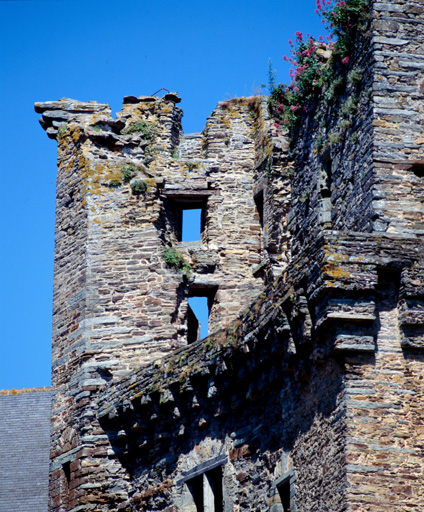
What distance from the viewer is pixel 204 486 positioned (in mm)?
18609

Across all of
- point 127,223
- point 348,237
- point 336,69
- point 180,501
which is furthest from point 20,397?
point 348,237

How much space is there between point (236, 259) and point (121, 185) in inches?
94.4

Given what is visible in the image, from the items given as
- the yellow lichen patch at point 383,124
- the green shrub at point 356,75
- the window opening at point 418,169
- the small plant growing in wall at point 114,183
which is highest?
the green shrub at point 356,75

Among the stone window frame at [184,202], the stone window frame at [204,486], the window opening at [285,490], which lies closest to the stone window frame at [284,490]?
the window opening at [285,490]

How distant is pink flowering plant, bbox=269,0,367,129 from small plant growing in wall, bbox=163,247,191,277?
287 cm

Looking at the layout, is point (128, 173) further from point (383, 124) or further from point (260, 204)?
point (383, 124)

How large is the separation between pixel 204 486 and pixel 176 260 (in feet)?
17.1

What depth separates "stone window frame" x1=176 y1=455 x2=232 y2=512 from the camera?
18312 millimetres

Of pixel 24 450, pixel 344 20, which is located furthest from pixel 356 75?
pixel 24 450

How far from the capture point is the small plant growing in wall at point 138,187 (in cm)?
2316

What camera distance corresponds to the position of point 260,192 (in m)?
23.8

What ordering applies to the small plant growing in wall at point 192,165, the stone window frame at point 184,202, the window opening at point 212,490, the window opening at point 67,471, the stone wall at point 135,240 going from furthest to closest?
Result: the small plant growing in wall at point 192,165
the stone window frame at point 184,202
the stone wall at point 135,240
the window opening at point 67,471
the window opening at point 212,490

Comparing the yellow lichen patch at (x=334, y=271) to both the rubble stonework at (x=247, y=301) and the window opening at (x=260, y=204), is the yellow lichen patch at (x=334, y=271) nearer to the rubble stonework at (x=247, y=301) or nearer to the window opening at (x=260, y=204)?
the rubble stonework at (x=247, y=301)

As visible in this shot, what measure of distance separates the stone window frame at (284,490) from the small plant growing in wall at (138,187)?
25.4 feet
